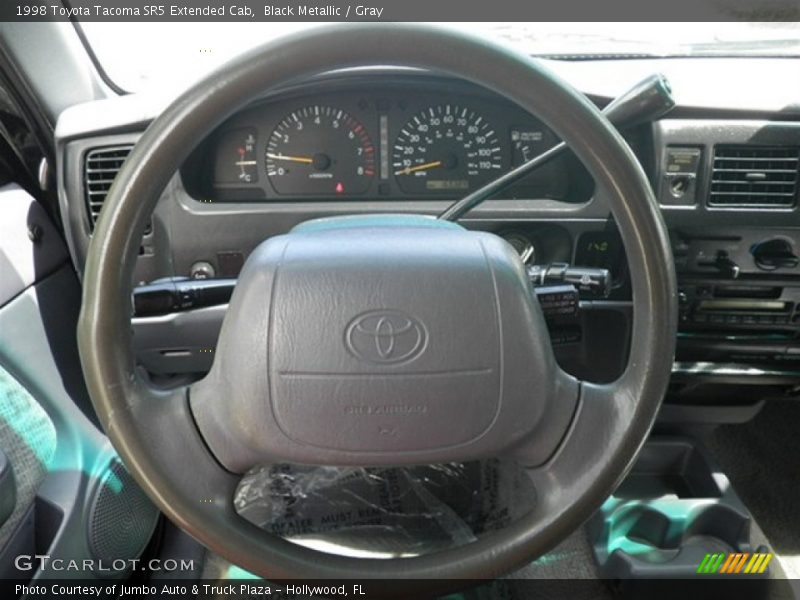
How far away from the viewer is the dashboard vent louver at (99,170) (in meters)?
1.44

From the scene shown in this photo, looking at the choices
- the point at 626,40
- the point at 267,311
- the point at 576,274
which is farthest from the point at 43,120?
the point at 626,40

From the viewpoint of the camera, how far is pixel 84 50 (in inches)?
62.8

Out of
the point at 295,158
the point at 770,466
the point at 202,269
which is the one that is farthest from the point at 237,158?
the point at 770,466

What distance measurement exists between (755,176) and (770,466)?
39.6 inches

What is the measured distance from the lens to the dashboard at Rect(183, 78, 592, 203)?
1.47 metres

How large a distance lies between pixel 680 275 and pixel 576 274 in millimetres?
419

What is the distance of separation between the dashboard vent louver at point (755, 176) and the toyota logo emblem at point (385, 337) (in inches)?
36.8

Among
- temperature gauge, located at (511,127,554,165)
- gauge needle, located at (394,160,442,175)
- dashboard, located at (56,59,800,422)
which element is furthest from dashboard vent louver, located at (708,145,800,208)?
gauge needle, located at (394,160,442,175)

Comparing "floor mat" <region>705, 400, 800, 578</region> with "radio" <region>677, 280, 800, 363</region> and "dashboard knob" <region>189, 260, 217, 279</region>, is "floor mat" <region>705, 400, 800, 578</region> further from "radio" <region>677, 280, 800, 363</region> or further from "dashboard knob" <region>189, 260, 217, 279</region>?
Answer: "dashboard knob" <region>189, 260, 217, 279</region>

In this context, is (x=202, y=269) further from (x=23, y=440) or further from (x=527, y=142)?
(x=527, y=142)

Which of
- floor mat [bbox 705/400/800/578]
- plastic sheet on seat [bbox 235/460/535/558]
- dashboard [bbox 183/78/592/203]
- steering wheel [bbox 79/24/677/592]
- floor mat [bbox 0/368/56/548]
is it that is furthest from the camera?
floor mat [bbox 705/400/800/578]

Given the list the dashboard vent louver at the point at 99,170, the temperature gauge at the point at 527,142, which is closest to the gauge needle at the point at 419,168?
the temperature gauge at the point at 527,142

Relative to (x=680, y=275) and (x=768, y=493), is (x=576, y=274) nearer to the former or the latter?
(x=680, y=275)

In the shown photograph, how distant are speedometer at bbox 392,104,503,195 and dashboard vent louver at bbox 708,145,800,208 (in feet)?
1.45
